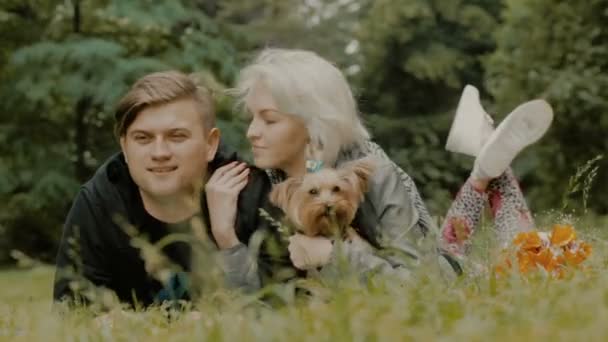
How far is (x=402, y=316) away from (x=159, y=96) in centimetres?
218

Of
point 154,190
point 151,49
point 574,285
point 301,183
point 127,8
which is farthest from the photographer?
point 151,49

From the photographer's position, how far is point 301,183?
4.13 m

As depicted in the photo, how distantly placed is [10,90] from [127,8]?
1.82 meters

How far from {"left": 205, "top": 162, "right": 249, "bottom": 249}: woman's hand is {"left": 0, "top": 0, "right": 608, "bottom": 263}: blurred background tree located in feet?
21.4

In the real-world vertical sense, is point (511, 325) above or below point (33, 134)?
above

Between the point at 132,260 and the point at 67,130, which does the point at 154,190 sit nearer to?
the point at 132,260

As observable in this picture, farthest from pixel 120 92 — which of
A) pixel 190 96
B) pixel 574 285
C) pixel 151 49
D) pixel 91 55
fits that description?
pixel 574 285

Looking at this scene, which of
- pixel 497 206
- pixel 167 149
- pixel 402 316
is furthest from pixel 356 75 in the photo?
pixel 402 316

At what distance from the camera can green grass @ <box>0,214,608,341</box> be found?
7.79ft

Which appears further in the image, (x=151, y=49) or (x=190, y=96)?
(x=151, y=49)

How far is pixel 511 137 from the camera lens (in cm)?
604

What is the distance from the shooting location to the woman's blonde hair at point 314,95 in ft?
14.6

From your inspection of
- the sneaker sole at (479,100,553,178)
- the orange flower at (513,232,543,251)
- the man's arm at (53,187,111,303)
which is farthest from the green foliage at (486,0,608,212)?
the man's arm at (53,187,111,303)

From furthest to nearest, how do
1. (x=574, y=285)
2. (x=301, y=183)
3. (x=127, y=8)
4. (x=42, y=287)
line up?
(x=127, y=8), (x=42, y=287), (x=301, y=183), (x=574, y=285)
